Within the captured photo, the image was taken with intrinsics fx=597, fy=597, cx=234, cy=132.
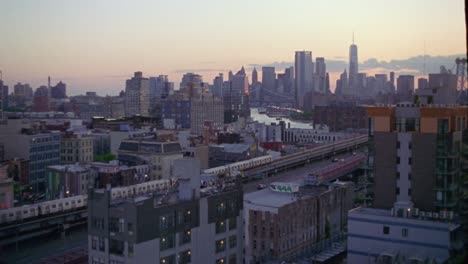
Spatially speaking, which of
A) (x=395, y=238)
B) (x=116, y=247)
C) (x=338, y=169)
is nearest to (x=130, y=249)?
(x=116, y=247)

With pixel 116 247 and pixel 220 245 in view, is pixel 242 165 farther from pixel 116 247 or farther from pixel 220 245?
pixel 116 247

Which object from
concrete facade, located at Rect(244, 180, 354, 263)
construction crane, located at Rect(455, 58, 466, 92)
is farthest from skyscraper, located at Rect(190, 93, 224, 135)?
construction crane, located at Rect(455, 58, 466, 92)

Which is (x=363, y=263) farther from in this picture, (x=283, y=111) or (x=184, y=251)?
(x=283, y=111)

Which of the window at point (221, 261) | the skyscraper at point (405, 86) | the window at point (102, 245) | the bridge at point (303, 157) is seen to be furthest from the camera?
the bridge at point (303, 157)

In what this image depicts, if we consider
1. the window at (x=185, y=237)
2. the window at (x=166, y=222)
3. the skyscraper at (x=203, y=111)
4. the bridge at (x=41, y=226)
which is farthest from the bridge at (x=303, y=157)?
the window at (x=166, y=222)

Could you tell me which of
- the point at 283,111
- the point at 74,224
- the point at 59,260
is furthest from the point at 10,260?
the point at 283,111

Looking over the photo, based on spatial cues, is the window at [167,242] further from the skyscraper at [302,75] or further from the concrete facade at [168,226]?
the skyscraper at [302,75]
